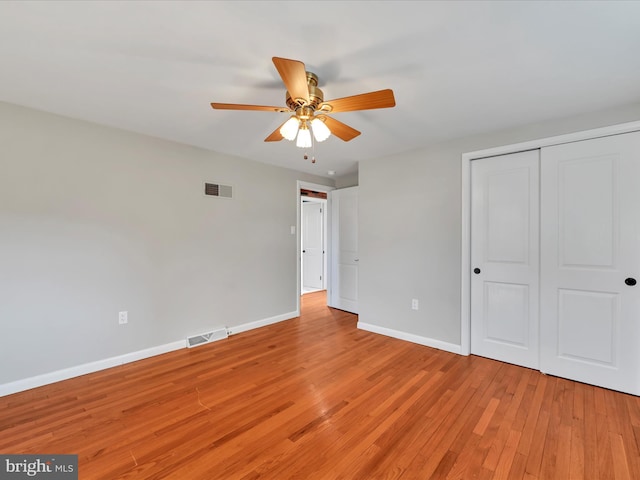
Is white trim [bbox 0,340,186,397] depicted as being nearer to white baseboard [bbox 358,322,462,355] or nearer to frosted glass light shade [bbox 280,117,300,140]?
white baseboard [bbox 358,322,462,355]

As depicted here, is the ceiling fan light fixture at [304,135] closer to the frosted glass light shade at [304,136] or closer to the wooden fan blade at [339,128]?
the frosted glass light shade at [304,136]

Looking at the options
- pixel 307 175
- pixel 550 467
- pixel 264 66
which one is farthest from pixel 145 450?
pixel 307 175

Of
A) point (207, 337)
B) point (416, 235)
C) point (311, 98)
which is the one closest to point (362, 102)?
point (311, 98)

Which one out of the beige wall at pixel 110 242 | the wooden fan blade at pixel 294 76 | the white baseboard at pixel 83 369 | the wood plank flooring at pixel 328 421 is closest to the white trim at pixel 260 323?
the beige wall at pixel 110 242

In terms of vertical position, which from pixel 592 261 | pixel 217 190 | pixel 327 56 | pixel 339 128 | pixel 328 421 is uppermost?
pixel 327 56

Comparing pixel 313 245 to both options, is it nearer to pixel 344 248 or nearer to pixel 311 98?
pixel 344 248

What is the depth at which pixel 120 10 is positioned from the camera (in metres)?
1.33

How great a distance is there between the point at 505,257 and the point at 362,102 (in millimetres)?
2202

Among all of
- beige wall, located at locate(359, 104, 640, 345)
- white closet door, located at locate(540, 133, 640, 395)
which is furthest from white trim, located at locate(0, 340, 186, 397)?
white closet door, located at locate(540, 133, 640, 395)

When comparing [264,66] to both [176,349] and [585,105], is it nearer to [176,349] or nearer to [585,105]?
[585,105]

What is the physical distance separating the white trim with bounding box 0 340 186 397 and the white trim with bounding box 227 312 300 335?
0.64m

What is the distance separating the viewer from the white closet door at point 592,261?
2.24 m

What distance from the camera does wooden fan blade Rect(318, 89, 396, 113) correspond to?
1.56 metres

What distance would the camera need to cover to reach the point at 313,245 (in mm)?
6656
